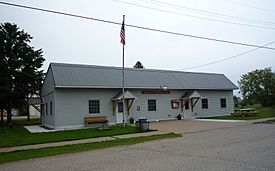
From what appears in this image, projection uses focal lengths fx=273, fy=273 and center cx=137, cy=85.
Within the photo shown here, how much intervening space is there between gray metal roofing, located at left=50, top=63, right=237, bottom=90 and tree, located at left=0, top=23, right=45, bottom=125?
7.54m

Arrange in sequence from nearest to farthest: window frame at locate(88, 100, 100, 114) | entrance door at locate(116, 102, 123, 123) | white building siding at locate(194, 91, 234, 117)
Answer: window frame at locate(88, 100, 100, 114) < entrance door at locate(116, 102, 123, 123) < white building siding at locate(194, 91, 234, 117)

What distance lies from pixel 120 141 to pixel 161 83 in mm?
15635

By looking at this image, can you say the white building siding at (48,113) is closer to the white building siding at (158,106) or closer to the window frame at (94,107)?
the window frame at (94,107)

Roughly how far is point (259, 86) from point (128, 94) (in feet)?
108

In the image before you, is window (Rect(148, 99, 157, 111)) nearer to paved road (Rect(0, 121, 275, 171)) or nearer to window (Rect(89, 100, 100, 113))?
window (Rect(89, 100, 100, 113))

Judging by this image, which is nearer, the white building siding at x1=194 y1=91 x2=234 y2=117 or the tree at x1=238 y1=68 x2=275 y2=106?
the white building siding at x1=194 y1=91 x2=234 y2=117

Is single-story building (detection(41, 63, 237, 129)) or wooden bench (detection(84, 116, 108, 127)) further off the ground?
single-story building (detection(41, 63, 237, 129))

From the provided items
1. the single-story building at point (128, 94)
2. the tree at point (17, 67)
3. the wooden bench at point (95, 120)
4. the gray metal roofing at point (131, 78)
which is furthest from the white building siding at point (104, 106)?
the tree at point (17, 67)

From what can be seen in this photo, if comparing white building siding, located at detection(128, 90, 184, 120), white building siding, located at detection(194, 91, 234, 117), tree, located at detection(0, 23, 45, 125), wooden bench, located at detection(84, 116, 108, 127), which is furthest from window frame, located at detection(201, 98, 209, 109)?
tree, located at detection(0, 23, 45, 125)

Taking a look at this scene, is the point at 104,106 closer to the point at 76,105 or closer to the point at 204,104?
the point at 76,105

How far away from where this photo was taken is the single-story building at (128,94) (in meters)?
22.9

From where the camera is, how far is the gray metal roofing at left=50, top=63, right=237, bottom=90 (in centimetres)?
2362

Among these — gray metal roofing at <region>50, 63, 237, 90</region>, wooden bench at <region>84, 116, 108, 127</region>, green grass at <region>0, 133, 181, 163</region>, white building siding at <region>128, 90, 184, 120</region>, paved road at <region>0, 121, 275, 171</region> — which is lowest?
green grass at <region>0, 133, 181, 163</region>

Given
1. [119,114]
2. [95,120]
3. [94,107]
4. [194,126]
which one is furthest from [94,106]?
[194,126]
